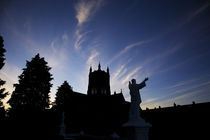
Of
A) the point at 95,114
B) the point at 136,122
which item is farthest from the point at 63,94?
the point at 136,122

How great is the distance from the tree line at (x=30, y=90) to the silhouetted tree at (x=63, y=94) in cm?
878

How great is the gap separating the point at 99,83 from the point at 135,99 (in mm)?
33406

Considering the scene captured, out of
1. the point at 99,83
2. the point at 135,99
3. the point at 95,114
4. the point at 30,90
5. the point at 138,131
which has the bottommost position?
the point at 95,114

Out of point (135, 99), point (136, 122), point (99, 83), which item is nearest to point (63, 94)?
point (99, 83)

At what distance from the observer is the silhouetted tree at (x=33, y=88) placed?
1641 centimetres

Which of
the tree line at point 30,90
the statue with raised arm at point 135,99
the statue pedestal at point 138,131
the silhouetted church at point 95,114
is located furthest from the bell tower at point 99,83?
the statue pedestal at point 138,131

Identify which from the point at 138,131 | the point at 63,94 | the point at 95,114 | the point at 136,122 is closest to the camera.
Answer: the point at 138,131

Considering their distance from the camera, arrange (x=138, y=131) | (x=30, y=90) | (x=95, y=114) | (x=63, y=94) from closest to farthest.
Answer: (x=138, y=131) < (x=30, y=90) < (x=95, y=114) < (x=63, y=94)

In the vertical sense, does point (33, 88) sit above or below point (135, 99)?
above

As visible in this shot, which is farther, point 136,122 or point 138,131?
point 136,122

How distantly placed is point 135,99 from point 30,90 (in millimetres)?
18925

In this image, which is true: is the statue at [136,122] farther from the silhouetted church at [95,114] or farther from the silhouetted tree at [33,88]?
the silhouetted church at [95,114]

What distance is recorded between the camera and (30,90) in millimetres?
17938

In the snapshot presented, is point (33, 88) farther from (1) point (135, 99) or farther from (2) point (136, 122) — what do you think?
(2) point (136, 122)
